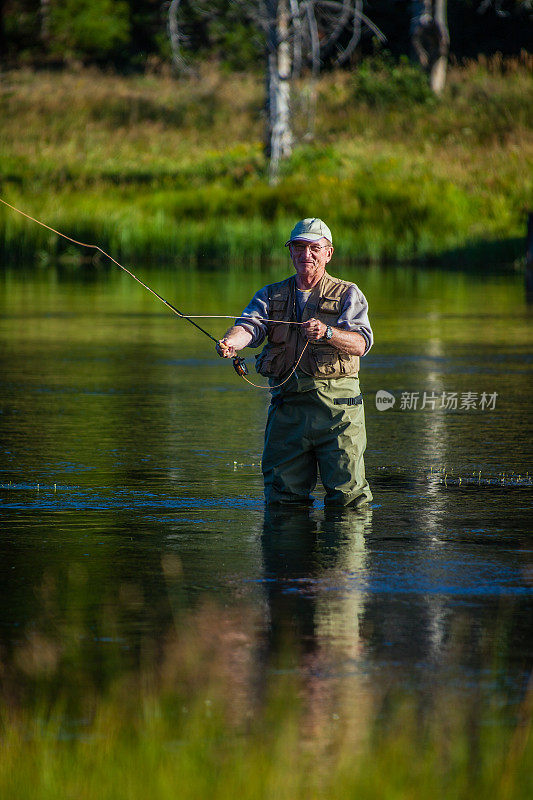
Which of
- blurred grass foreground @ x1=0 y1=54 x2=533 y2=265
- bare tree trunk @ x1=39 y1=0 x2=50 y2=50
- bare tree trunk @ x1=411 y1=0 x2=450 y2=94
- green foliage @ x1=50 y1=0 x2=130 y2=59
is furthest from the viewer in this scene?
bare tree trunk @ x1=39 y1=0 x2=50 y2=50

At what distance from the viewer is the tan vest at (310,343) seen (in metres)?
7.51

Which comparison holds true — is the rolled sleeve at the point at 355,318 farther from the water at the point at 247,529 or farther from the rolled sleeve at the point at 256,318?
the water at the point at 247,529

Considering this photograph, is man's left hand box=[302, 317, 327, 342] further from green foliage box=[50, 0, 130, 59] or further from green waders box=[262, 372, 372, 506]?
green foliage box=[50, 0, 130, 59]

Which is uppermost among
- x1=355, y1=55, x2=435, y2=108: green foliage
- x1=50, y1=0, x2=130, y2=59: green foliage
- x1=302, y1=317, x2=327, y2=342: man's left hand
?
x1=50, y1=0, x2=130, y2=59: green foliage

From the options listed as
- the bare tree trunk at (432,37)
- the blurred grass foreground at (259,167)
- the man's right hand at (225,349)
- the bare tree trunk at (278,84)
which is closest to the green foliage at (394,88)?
the blurred grass foreground at (259,167)

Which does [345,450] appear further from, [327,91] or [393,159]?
[327,91]

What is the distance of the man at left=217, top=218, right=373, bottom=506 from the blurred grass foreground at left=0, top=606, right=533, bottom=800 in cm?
240

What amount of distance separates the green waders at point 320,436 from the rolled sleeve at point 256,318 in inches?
10.9

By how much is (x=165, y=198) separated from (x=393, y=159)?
4.87 metres

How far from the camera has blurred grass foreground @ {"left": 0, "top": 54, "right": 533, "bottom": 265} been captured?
26625mm

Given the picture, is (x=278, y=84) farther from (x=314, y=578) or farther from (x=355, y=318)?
(x=314, y=578)

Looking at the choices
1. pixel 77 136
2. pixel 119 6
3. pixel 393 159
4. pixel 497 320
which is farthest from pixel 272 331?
pixel 119 6

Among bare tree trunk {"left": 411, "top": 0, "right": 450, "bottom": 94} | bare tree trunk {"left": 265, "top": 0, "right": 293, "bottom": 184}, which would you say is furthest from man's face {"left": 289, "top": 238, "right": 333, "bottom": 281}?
bare tree trunk {"left": 411, "top": 0, "right": 450, "bottom": 94}

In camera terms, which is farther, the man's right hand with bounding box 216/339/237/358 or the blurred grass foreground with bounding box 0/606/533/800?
the man's right hand with bounding box 216/339/237/358
